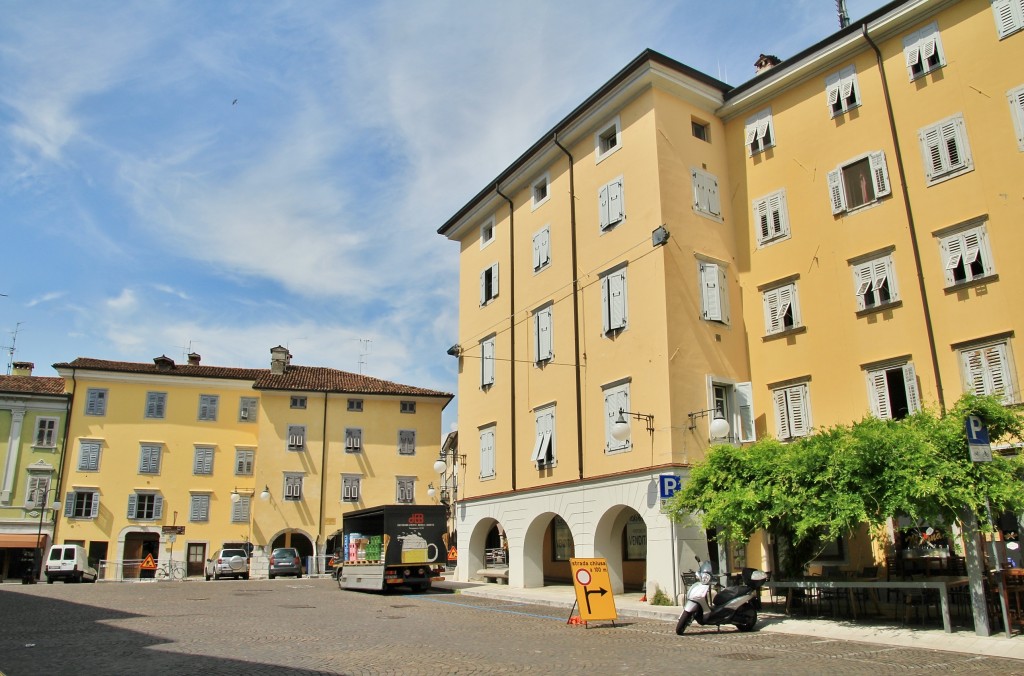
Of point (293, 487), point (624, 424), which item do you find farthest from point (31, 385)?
point (624, 424)

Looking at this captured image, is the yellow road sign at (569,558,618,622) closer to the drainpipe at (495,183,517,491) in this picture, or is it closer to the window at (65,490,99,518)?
the drainpipe at (495,183,517,491)

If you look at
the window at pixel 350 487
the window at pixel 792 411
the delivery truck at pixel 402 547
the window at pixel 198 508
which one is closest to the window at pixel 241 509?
the window at pixel 198 508

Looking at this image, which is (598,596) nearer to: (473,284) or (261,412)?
(473,284)

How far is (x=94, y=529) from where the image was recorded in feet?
142

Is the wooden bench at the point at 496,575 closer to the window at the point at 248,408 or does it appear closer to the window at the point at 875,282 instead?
the window at the point at 875,282

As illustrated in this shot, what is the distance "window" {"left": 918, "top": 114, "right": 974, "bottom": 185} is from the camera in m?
17.9

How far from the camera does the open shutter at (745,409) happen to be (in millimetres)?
20688

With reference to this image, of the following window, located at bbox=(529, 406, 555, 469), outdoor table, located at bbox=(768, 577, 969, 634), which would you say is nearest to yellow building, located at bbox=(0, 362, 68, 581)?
window, located at bbox=(529, 406, 555, 469)

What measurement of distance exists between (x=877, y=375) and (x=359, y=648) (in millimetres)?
13229

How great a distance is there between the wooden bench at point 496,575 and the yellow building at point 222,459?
57.4 feet

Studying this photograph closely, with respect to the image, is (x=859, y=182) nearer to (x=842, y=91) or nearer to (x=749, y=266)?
(x=842, y=91)

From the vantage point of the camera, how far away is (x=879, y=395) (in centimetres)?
1862

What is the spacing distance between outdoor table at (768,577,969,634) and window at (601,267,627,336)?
28.3 ft

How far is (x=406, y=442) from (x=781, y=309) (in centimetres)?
3145
